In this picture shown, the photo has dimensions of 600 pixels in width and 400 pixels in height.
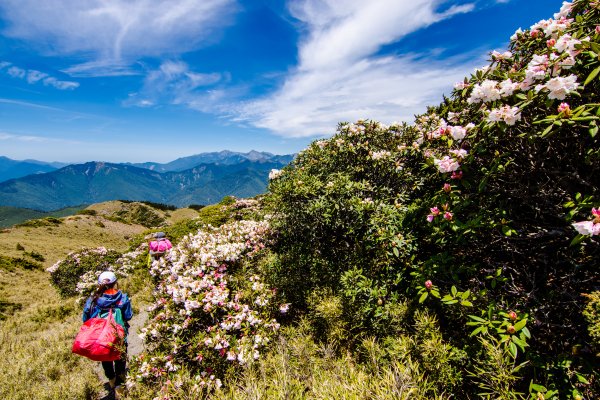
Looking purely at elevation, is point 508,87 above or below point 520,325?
above

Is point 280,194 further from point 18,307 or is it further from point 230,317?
point 18,307

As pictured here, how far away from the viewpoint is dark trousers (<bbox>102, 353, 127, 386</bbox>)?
5.49 m

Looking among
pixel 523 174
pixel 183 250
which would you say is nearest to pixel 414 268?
pixel 523 174

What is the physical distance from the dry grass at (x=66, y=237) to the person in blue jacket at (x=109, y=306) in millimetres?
32206

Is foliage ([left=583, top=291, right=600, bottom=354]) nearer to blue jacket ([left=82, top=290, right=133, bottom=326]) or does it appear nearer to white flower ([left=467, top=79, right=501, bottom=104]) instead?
white flower ([left=467, top=79, right=501, bottom=104])

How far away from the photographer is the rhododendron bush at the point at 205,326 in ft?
15.7

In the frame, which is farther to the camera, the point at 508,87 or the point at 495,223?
the point at 495,223

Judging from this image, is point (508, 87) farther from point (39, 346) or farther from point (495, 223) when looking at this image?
point (39, 346)

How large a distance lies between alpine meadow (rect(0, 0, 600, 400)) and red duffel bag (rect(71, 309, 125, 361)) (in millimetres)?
465

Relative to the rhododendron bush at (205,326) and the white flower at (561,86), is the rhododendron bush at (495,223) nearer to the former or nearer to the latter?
the white flower at (561,86)

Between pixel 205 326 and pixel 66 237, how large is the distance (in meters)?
60.4

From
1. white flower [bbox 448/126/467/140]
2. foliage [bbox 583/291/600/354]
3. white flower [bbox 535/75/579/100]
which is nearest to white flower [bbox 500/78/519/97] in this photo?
white flower [bbox 535/75/579/100]

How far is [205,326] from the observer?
5.46 metres

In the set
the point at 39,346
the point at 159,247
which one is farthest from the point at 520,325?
the point at 39,346
